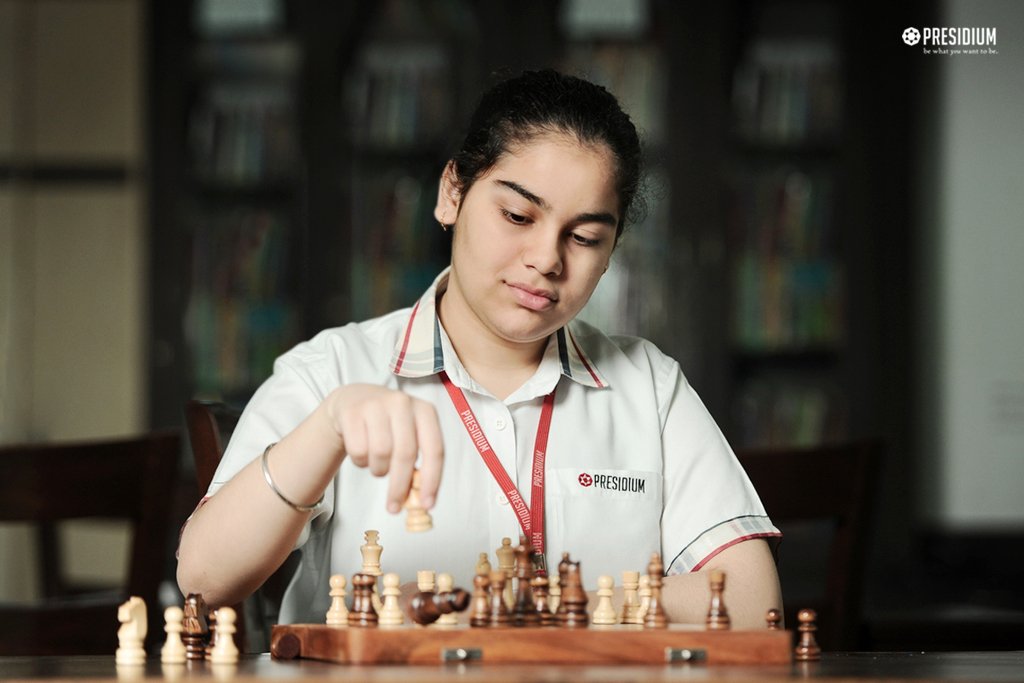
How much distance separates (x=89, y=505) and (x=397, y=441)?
103cm

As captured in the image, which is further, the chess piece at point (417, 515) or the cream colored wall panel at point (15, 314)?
the cream colored wall panel at point (15, 314)

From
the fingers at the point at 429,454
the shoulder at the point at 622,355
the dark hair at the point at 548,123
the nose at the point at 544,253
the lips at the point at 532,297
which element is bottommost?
the fingers at the point at 429,454

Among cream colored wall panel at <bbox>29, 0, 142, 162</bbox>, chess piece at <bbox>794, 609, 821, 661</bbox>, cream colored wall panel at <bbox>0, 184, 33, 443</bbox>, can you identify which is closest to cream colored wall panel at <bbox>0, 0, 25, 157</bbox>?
cream colored wall panel at <bbox>29, 0, 142, 162</bbox>

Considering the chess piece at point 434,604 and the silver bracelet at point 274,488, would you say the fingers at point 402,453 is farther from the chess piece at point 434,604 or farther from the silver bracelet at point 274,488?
the silver bracelet at point 274,488

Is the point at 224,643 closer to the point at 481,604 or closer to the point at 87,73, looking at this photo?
the point at 481,604

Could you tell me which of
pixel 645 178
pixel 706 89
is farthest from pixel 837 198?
pixel 645 178

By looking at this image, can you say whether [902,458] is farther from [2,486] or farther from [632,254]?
[2,486]

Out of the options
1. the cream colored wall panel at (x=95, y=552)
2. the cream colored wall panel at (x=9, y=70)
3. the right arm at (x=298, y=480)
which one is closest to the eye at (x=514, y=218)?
the right arm at (x=298, y=480)

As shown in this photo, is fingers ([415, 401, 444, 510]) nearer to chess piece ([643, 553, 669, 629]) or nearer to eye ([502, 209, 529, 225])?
chess piece ([643, 553, 669, 629])

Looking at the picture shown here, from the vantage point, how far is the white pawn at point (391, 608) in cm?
118

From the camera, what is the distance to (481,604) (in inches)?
45.9

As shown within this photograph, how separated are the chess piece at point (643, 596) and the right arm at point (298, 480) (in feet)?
0.80

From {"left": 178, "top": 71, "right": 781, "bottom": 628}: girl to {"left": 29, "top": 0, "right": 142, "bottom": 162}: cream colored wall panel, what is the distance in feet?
12.5

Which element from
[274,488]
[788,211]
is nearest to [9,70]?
[788,211]
